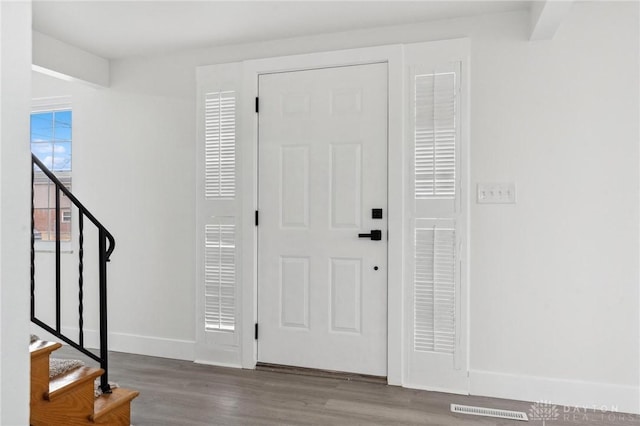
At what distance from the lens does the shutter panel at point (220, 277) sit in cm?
340

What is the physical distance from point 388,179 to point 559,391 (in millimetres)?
1723

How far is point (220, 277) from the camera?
3424 millimetres

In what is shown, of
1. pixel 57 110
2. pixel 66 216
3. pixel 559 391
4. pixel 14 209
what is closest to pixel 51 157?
pixel 57 110

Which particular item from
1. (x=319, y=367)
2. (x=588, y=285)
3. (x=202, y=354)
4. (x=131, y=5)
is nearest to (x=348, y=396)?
(x=319, y=367)

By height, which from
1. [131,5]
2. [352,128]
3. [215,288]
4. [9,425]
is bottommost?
[215,288]

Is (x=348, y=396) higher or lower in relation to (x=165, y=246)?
lower

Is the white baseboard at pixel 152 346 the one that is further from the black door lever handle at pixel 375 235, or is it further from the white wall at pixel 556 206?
the white wall at pixel 556 206

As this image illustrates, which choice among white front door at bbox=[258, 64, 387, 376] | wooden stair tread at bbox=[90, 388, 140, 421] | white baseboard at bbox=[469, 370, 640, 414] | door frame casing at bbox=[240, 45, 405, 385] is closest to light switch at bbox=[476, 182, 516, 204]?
door frame casing at bbox=[240, 45, 405, 385]

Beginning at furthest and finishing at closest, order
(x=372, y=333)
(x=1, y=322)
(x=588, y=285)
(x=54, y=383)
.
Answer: (x=372, y=333) → (x=588, y=285) → (x=54, y=383) → (x=1, y=322)

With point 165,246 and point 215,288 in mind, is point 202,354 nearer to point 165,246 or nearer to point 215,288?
point 215,288

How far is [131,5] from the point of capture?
274 centimetres

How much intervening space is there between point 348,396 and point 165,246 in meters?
1.90

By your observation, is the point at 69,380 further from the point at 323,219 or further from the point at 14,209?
the point at 323,219

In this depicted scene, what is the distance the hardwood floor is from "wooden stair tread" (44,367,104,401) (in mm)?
486
